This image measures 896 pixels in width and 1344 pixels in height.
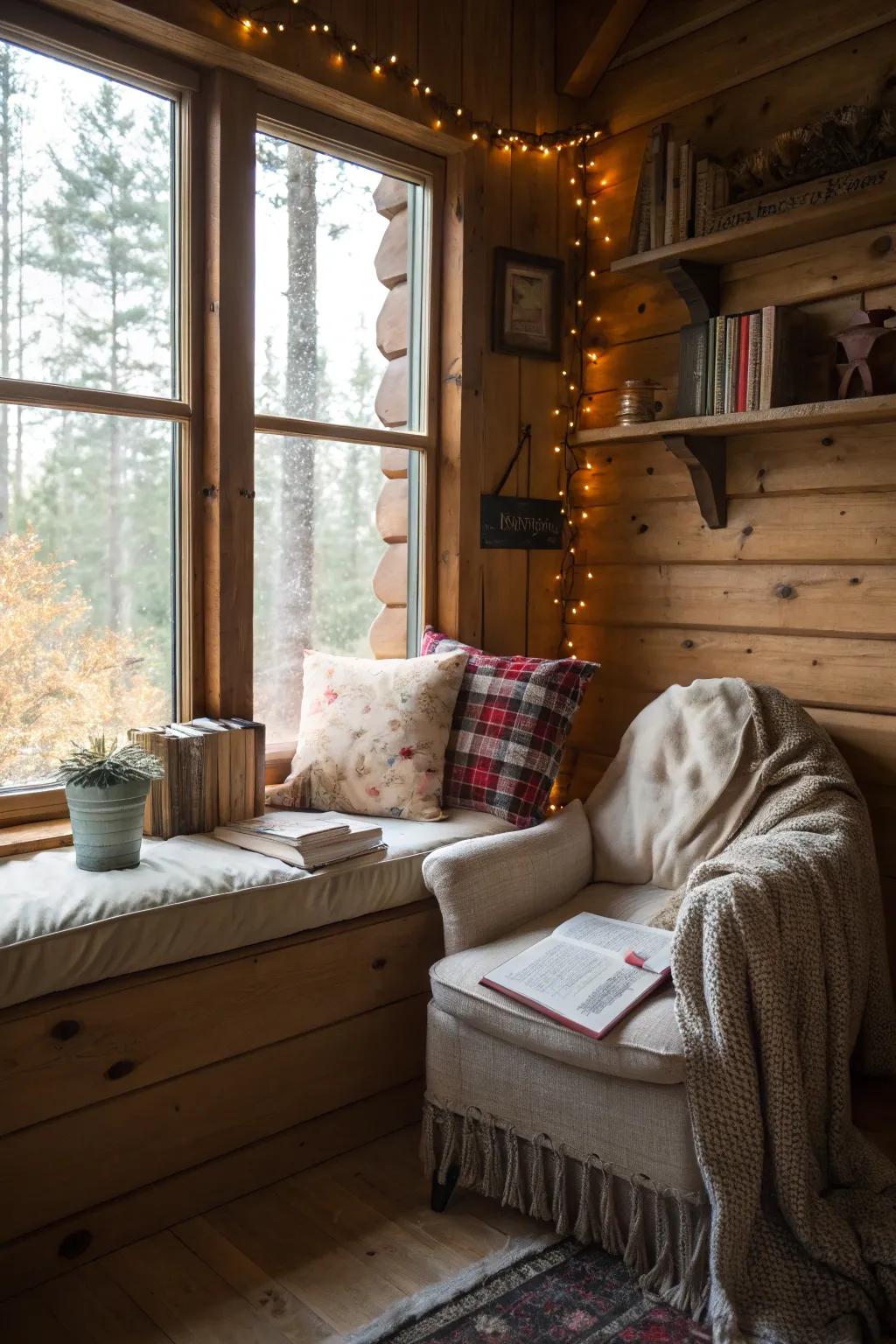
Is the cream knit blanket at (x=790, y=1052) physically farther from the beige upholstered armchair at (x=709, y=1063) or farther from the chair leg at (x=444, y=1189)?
the chair leg at (x=444, y=1189)

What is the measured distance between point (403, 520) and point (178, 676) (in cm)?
81

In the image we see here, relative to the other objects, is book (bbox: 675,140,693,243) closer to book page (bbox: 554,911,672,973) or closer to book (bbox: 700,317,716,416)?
book (bbox: 700,317,716,416)

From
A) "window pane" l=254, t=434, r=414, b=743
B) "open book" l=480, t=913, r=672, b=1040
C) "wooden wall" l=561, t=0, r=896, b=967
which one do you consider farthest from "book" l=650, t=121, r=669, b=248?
"open book" l=480, t=913, r=672, b=1040

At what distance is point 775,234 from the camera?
2543mm

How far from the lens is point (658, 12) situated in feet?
9.62

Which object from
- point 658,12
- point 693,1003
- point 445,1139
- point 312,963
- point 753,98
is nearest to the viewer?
point 693,1003

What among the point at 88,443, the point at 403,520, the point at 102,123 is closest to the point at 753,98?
the point at 403,520

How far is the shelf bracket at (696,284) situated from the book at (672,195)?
72 millimetres

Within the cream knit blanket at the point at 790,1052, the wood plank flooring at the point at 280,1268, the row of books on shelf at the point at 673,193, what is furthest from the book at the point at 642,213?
the wood plank flooring at the point at 280,1268

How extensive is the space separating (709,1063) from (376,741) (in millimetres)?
1143

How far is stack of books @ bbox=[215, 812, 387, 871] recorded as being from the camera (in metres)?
2.14

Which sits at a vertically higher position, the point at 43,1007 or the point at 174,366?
the point at 174,366

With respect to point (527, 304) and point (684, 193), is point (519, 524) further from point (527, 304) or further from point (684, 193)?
point (684, 193)

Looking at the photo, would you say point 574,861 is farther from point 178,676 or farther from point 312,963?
point 178,676
